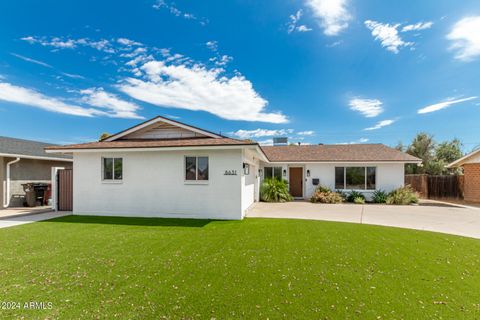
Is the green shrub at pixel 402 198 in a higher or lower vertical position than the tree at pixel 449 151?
lower

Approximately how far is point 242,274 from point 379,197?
14285 millimetres

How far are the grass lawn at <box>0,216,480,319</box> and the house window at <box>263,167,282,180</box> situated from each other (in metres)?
10.3

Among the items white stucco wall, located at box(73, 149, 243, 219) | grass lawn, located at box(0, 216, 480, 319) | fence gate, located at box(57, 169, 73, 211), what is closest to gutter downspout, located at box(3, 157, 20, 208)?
fence gate, located at box(57, 169, 73, 211)

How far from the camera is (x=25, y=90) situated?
14.8 metres

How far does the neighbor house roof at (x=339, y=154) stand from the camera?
1572 centimetres

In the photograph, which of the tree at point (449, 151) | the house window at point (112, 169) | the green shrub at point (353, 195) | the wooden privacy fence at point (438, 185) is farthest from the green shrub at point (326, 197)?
the tree at point (449, 151)

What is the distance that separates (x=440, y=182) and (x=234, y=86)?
17.9 m

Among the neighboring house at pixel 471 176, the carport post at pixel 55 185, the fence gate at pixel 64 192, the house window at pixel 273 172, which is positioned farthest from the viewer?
the house window at pixel 273 172

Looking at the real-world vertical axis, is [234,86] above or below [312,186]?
above

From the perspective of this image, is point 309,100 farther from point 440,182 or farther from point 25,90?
point 25,90

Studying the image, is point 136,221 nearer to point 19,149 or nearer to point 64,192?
point 64,192

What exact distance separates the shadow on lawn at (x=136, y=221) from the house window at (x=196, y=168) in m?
1.84

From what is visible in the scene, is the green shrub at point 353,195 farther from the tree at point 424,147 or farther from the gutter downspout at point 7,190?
the gutter downspout at point 7,190

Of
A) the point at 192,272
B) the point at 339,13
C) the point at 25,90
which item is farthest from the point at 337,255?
the point at 25,90
